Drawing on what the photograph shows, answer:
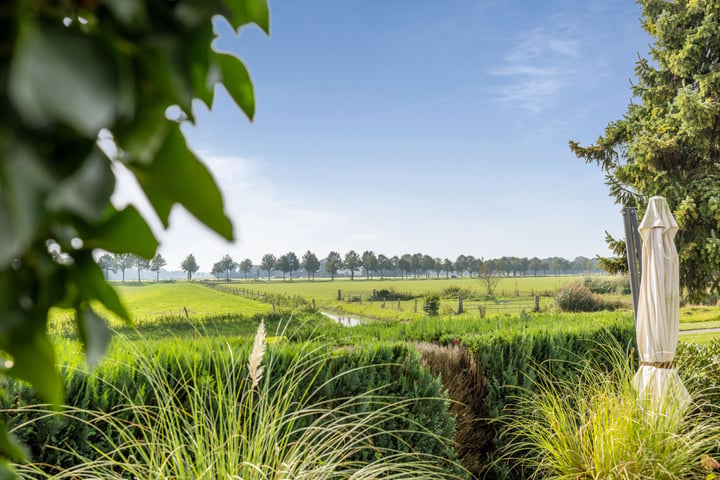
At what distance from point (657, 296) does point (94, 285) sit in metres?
6.18

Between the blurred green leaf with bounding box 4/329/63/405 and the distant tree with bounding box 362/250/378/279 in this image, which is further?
the distant tree with bounding box 362/250/378/279

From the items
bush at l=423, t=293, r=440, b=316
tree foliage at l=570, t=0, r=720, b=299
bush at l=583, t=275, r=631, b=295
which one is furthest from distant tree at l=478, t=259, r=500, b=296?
tree foliage at l=570, t=0, r=720, b=299

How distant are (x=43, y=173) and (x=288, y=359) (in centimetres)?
367

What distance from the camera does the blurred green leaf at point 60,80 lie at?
29cm

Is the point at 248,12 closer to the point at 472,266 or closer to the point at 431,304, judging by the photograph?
the point at 431,304

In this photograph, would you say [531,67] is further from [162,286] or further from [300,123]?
[162,286]

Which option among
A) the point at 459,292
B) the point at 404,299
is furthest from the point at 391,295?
the point at 459,292

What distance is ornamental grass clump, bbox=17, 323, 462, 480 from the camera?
8.27 ft

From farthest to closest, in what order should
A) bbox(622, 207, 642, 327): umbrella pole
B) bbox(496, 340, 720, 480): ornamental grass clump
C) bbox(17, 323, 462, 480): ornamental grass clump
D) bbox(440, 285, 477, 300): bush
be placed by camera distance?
1. bbox(440, 285, 477, 300): bush
2. bbox(622, 207, 642, 327): umbrella pole
3. bbox(496, 340, 720, 480): ornamental grass clump
4. bbox(17, 323, 462, 480): ornamental grass clump

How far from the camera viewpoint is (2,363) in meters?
0.55

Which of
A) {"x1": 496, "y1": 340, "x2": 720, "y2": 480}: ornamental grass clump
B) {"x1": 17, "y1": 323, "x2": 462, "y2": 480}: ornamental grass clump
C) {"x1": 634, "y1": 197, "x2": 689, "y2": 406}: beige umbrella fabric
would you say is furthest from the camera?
{"x1": 634, "y1": 197, "x2": 689, "y2": 406}: beige umbrella fabric

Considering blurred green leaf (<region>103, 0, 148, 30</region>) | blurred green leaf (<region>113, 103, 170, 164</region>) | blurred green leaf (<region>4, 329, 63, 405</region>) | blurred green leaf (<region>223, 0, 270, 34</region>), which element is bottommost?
blurred green leaf (<region>4, 329, 63, 405</region>)

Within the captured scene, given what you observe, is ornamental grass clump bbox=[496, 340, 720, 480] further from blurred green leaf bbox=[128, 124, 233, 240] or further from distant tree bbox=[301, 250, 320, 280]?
distant tree bbox=[301, 250, 320, 280]

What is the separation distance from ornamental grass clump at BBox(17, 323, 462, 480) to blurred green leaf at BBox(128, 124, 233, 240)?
2129mm
